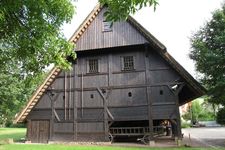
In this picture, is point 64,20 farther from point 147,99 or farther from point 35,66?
point 147,99

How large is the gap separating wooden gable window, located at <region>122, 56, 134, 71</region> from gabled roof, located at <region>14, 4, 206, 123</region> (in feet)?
6.75

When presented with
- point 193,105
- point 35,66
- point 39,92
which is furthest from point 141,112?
point 193,105

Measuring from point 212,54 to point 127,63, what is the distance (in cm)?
631

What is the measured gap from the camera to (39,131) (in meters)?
24.4

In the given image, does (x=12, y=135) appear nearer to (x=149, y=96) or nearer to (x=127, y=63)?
(x=127, y=63)

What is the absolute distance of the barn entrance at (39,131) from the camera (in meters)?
24.2

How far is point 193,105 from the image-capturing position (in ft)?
264

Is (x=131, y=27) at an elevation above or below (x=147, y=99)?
above

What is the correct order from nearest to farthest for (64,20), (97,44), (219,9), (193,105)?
(64,20), (219,9), (97,44), (193,105)

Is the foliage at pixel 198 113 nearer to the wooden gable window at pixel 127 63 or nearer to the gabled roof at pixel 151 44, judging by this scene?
the gabled roof at pixel 151 44

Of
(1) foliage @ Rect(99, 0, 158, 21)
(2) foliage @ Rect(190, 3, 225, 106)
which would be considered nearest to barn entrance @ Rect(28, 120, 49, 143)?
(2) foliage @ Rect(190, 3, 225, 106)

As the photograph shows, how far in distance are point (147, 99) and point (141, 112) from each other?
40.6 inches

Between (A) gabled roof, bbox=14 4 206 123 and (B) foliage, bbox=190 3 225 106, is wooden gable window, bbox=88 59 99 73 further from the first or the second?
(B) foliage, bbox=190 3 225 106

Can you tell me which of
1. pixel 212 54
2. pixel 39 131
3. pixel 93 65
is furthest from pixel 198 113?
pixel 212 54
